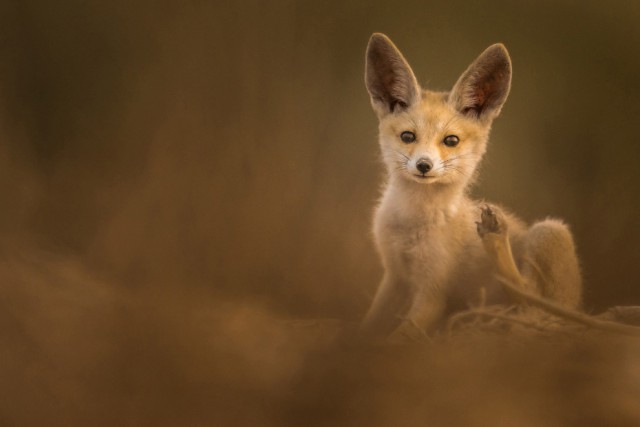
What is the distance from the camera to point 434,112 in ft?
4.18

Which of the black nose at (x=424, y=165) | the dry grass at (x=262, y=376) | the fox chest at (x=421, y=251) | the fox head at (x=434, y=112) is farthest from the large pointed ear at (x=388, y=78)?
the dry grass at (x=262, y=376)

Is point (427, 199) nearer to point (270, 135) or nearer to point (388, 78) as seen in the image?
point (388, 78)

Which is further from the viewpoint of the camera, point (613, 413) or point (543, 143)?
point (543, 143)

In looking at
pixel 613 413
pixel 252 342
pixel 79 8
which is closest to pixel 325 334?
pixel 252 342

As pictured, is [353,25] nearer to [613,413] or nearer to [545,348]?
[545,348]

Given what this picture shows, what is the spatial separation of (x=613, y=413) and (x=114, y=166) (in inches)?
39.1

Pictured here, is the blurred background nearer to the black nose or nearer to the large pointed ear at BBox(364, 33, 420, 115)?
the large pointed ear at BBox(364, 33, 420, 115)

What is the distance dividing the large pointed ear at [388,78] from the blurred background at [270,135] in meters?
0.16

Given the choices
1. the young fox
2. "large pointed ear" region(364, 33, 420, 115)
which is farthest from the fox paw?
"large pointed ear" region(364, 33, 420, 115)

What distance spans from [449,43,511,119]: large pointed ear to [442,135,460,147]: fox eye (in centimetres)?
6

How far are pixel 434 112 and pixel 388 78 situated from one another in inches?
4.4

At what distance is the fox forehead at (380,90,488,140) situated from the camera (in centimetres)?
126

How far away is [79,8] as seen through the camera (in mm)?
1370

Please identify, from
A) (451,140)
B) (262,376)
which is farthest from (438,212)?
(262,376)
